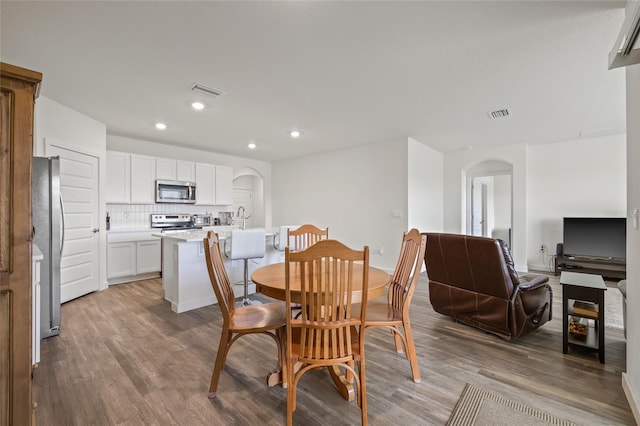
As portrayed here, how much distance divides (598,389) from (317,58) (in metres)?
3.20

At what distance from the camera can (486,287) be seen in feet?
8.46

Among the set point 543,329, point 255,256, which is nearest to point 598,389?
point 543,329

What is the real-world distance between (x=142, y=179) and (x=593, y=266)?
7.89 metres

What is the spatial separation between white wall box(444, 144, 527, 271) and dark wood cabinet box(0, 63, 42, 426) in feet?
21.3

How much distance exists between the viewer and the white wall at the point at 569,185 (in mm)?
4816

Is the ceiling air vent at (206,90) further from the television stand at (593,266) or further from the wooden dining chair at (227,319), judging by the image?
the television stand at (593,266)

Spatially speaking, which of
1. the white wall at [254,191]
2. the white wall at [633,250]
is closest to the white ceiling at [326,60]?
the white wall at [633,250]

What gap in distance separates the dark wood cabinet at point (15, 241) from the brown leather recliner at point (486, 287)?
2.88 m

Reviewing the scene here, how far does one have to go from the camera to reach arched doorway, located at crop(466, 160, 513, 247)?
6008mm

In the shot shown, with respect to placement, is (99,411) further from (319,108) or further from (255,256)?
(319,108)

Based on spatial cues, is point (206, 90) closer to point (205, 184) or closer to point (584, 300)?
point (205, 184)

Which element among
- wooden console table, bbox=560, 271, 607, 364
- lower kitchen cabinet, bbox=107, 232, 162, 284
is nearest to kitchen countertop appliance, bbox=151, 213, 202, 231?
lower kitchen cabinet, bbox=107, 232, 162, 284

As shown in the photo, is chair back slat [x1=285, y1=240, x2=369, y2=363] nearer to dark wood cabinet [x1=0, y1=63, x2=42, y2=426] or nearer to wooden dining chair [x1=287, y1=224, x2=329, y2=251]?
dark wood cabinet [x1=0, y1=63, x2=42, y2=426]

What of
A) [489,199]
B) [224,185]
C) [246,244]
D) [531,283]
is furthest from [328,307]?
[489,199]
